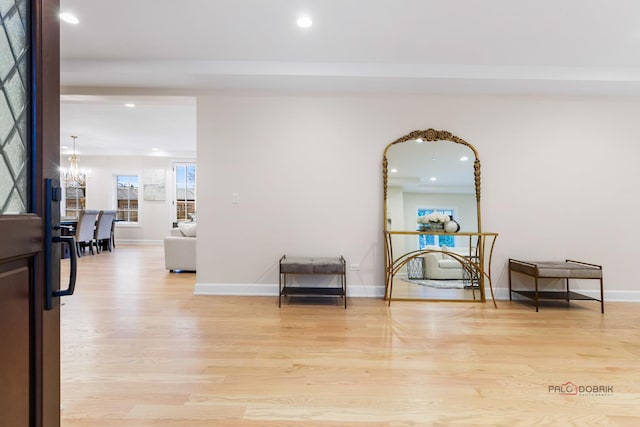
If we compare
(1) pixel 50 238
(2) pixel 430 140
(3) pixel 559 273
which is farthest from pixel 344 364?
(2) pixel 430 140

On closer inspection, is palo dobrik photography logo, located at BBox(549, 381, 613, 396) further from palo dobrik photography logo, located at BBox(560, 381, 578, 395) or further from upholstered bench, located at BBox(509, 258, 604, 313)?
upholstered bench, located at BBox(509, 258, 604, 313)

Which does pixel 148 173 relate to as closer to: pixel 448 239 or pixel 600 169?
pixel 448 239

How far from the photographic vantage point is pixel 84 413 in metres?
1.51

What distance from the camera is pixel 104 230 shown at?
23.7 feet

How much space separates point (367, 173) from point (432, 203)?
84cm

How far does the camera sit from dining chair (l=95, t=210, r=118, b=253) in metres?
6.99

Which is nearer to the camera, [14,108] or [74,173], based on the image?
[14,108]

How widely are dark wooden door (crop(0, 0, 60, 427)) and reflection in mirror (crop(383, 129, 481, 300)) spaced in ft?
10.3

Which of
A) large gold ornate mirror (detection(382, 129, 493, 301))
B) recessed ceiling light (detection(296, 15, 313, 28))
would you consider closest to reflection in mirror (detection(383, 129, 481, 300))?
large gold ornate mirror (detection(382, 129, 493, 301))

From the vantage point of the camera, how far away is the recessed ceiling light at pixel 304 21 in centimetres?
251

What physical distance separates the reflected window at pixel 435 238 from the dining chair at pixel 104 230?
22.3 ft

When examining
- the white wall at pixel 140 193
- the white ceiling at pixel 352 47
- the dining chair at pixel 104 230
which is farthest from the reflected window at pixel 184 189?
the white ceiling at pixel 352 47

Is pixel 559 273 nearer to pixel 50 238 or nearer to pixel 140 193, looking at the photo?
pixel 50 238

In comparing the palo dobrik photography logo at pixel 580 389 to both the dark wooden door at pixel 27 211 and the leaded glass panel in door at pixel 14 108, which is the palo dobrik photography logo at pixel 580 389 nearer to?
the dark wooden door at pixel 27 211
